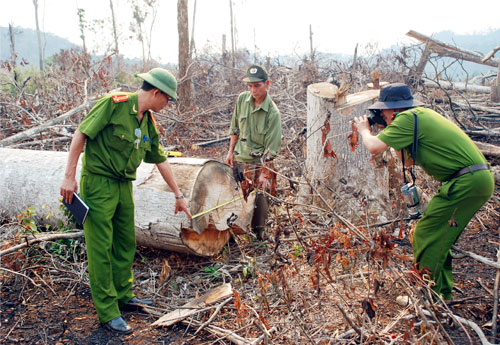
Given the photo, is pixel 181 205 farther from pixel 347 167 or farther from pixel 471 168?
pixel 471 168

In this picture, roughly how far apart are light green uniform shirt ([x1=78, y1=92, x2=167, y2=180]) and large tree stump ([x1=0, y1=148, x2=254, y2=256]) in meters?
0.65

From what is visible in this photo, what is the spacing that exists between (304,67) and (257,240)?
7107mm

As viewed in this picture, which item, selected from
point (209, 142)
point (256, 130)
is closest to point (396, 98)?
point (256, 130)

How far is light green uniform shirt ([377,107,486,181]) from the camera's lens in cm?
268

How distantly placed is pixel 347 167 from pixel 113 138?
2547mm

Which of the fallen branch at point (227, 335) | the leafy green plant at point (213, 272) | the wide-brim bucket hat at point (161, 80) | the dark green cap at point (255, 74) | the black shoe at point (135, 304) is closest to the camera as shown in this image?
the fallen branch at point (227, 335)

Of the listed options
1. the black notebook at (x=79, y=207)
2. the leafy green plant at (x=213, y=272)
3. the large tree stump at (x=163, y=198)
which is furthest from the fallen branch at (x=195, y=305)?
the black notebook at (x=79, y=207)

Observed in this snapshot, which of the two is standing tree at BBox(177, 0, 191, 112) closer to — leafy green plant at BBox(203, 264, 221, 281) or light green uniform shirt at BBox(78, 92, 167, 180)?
leafy green plant at BBox(203, 264, 221, 281)

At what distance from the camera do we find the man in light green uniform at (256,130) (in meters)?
4.00

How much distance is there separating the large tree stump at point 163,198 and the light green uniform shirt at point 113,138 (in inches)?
25.6

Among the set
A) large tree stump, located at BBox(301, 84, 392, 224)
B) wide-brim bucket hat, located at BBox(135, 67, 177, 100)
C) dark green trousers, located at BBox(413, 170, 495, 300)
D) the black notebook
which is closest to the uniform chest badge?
wide-brim bucket hat, located at BBox(135, 67, 177, 100)

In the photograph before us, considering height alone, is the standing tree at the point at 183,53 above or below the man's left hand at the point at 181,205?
above

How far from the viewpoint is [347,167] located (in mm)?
4395

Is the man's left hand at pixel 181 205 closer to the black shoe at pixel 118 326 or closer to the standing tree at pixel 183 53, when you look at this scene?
the black shoe at pixel 118 326
